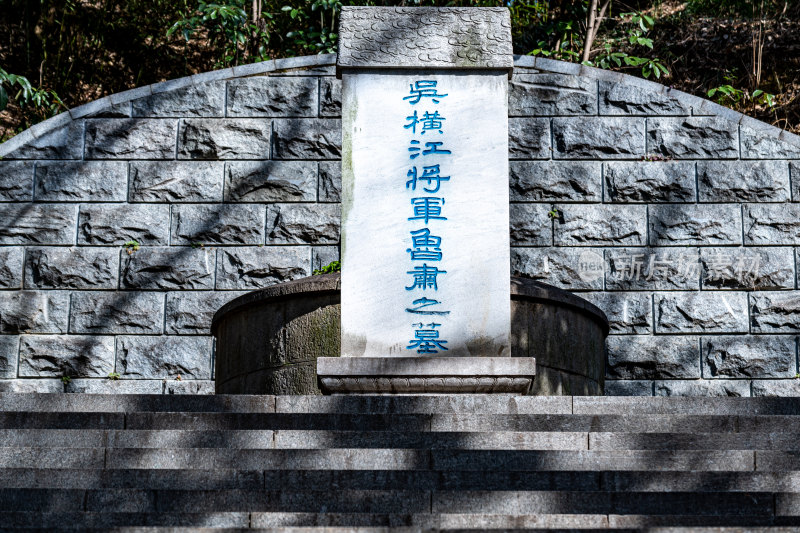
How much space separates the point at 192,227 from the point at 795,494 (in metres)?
5.84

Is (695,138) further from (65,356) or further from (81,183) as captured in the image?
(65,356)

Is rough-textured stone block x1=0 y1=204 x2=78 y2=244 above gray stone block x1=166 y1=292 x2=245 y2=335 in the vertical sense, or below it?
above

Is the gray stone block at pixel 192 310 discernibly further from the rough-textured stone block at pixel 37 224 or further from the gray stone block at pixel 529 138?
the gray stone block at pixel 529 138

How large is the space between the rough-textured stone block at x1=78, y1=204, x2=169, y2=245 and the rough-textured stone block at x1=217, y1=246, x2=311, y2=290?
1.65 ft

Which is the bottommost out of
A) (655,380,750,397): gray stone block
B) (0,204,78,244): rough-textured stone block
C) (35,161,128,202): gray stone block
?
(655,380,750,397): gray stone block

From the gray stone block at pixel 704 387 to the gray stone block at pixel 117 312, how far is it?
11.5 ft

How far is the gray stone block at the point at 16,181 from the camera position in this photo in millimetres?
9148

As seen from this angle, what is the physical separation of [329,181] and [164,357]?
1.70m

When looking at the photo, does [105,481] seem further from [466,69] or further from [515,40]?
[515,40]

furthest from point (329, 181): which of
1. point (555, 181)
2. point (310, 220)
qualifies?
point (555, 181)

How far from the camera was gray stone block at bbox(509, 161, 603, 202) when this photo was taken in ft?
29.8

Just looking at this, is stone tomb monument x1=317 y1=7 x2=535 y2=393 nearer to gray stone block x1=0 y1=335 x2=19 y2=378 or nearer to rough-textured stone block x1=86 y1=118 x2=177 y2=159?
rough-textured stone block x1=86 y1=118 x2=177 y2=159

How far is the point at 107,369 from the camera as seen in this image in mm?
8828

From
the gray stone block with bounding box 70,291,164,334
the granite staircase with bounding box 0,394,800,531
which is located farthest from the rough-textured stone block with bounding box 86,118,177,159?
the granite staircase with bounding box 0,394,800,531
